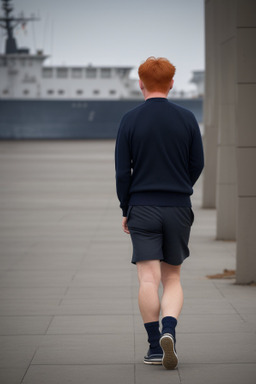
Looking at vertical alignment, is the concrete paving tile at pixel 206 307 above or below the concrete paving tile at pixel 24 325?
below

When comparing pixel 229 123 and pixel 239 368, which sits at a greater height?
pixel 229 123

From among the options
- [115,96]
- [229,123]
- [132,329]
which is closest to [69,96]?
[115,96]

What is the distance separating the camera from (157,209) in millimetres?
4090

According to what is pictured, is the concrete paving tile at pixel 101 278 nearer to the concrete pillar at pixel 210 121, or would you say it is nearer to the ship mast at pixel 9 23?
the concrete pillar at pixel 210 121

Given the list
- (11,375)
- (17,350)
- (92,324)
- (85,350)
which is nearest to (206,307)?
(92,324)

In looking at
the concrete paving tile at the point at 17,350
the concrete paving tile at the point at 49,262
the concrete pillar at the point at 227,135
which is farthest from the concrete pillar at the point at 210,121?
the concrete paving tile at the point at 17,350

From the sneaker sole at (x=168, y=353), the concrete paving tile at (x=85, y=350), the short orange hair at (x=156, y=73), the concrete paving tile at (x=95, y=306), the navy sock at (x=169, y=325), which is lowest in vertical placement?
the concrete paving tile at (x=95, y=306)

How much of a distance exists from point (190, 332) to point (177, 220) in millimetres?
1161

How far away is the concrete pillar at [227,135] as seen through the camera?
10648mm

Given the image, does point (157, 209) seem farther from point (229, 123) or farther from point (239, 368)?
point (229, 123)

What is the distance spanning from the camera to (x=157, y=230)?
4.09 meters

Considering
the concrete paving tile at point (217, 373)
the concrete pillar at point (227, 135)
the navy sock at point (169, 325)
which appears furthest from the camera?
the concrete pillar at point (227, 135)

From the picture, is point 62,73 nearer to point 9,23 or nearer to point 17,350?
point 9,23

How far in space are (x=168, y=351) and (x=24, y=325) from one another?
1.61m
